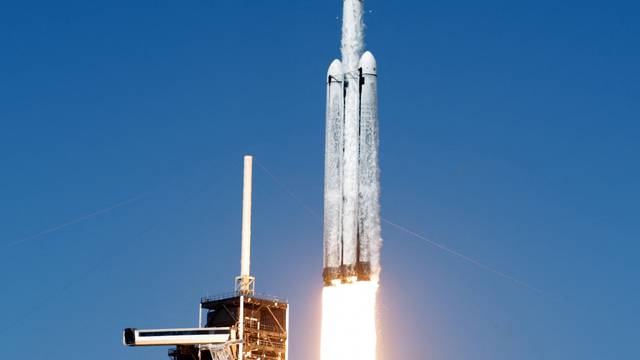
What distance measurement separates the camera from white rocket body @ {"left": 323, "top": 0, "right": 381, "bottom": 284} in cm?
15250

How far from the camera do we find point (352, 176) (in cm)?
15338

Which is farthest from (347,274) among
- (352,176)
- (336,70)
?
(336,70)

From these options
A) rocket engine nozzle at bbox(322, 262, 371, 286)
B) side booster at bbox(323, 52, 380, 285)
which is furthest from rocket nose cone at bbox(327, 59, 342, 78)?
rocket engine nozzle at bbox(322, 262, 371, 286)

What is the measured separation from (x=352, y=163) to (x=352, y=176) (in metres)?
1.38

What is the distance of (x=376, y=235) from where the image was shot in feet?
502

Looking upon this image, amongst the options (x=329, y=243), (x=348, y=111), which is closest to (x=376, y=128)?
(x=348, y=111)

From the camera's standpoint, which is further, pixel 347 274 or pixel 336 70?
pixel 336 70

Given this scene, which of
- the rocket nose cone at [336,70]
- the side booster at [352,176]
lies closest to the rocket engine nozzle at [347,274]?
the side booster at [352,176]

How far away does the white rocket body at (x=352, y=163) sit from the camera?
152500 mm

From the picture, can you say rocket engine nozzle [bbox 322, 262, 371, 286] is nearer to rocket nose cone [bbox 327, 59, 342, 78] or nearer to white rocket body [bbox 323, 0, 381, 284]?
white rocket body [bbox 323, 0, 381, 284]

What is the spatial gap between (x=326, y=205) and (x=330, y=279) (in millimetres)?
7876

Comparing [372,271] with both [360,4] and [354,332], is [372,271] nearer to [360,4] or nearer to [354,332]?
[354,332]

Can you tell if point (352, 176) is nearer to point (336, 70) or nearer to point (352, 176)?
point (352, 176)

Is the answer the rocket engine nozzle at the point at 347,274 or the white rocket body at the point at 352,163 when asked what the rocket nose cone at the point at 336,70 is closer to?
the white rocket body at the point at 352,163
